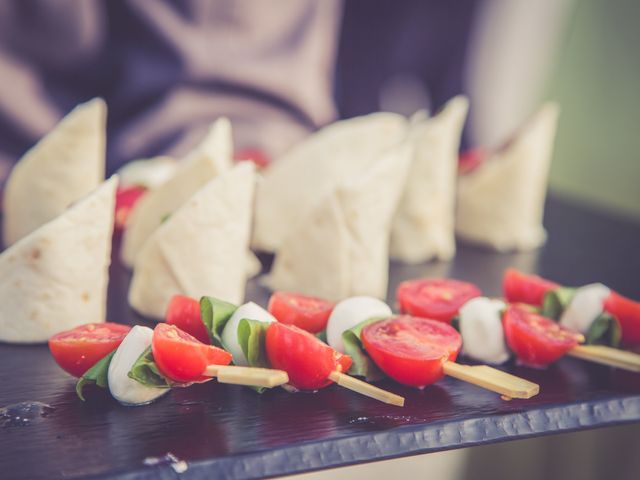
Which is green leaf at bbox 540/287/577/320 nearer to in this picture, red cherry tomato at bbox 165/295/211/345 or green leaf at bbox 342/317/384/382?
green leaf at bbox 342/317/384/382

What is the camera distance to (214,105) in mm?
3600

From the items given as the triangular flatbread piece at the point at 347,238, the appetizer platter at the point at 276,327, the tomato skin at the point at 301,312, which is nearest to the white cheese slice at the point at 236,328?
the appetizer platter at the point at 276,327

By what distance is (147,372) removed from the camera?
141 cm

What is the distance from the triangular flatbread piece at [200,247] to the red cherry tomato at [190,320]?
0.39 meters

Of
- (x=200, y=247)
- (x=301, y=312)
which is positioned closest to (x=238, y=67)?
(x=200, y=247)

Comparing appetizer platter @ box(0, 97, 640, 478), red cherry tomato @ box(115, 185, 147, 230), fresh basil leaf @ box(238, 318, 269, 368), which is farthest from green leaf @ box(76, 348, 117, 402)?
red cherry tomato @ box(115, 185, 147, 230)

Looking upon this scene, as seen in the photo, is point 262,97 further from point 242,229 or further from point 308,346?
Answer: point 308,346

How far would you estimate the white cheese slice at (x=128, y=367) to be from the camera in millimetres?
1424

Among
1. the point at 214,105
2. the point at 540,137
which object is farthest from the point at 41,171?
the point at 540,137

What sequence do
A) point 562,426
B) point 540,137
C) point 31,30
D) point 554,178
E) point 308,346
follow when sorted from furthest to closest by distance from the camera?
point 554,178 < point 31,30 < point 540,137 < point 562,426 < point 308,346

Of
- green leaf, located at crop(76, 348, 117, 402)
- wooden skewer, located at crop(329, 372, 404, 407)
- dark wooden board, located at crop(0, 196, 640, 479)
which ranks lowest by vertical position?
dark wooden board, located at crop(0, 196, 640, 479)

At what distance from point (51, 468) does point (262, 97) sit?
266 cm

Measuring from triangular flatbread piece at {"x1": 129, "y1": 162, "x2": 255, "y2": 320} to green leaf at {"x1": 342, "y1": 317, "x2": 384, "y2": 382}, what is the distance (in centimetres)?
53

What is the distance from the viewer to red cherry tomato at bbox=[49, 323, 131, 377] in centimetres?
149
